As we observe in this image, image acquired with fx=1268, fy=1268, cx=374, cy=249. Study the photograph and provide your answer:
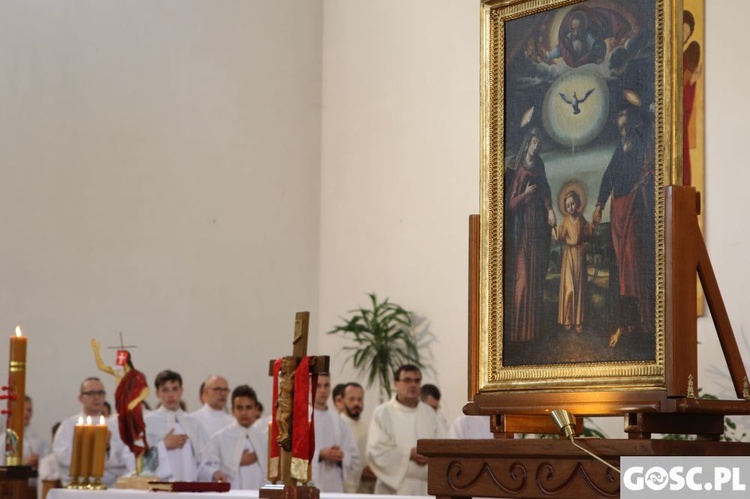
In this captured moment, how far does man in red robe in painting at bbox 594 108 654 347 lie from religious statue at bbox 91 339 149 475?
4629 millimetres

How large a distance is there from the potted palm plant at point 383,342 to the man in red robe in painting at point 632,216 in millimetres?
9434

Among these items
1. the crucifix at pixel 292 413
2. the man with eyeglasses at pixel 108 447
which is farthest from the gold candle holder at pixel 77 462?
the man with eyeglasses at pixel 108 447

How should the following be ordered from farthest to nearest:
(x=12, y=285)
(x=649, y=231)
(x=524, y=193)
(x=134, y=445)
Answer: (x=12, y=285)
(x=134, y=445)
(x=524, y=193)
(x=649, y=231)

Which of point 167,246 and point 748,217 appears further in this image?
point 167,246

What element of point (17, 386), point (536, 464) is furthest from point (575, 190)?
point (17, 386)

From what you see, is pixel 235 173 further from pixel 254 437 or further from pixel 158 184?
pixel 254 437

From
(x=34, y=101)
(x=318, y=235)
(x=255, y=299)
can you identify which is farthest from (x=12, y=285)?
(x=318, y=235)

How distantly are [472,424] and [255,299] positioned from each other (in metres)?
4.09

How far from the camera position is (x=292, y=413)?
20.9ft

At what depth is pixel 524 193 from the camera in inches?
200

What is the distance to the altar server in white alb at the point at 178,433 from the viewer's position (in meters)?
10.4

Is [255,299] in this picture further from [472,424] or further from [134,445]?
[134,445]

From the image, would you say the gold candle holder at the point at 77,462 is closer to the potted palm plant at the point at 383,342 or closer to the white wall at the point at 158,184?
the white wall at the point at 158,184

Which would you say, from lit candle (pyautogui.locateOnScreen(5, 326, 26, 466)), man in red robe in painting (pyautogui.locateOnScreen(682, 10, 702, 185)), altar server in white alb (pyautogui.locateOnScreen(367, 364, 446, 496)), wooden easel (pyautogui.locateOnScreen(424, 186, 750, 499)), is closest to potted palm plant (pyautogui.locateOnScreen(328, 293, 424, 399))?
altar server in white alb (pyautogui.locateOnScreen(367, 364, 446, 496))
